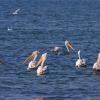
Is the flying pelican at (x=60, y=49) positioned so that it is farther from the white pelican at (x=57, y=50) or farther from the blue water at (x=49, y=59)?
the blue water at (x=49, y=59)

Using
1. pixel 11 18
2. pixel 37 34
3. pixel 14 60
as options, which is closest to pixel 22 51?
pixel 14 60

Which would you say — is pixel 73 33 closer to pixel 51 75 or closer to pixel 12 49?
pixel 12 49

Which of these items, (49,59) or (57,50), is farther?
(57,50)

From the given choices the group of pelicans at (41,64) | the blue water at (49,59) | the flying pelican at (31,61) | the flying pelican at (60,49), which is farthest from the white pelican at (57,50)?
the flying pelican at (31,61)

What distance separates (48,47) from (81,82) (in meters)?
14.2

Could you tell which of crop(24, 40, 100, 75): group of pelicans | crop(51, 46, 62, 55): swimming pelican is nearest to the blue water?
crop(24, 40, 100, 75): group of pelicans

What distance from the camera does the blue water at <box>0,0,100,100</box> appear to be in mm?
34091

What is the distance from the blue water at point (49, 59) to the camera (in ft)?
112

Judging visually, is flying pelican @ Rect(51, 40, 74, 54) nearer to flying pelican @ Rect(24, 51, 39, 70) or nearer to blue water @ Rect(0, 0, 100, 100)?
blue water @ Rect(0, 0, 100, 100)

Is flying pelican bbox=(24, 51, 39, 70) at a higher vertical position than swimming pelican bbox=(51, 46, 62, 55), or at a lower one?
lower

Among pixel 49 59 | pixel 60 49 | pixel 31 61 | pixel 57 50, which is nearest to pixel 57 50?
pixel 57 50

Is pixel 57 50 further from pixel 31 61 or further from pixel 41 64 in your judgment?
pixel 41 64

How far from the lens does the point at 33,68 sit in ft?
134

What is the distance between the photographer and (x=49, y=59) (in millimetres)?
45062
